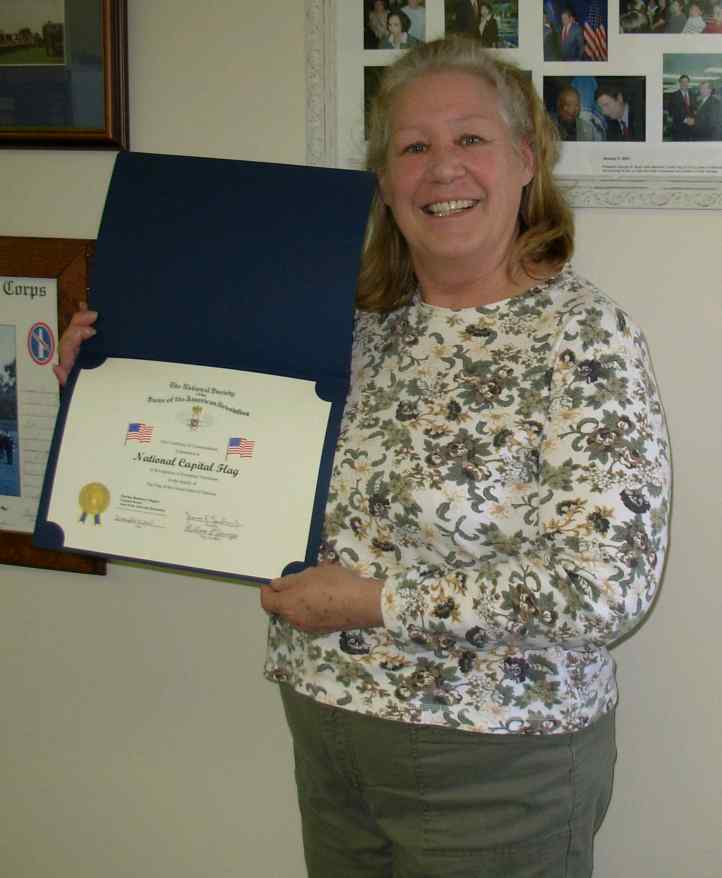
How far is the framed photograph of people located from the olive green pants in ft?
2.43

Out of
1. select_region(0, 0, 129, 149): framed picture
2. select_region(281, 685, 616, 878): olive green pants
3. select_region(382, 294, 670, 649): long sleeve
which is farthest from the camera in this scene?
select_region(0, 0, 129, 149): framed picture

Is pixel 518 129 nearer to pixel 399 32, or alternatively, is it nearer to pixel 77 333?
pixel 399 32

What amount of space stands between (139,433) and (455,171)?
0.50 m

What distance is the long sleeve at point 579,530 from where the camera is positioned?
93 cm

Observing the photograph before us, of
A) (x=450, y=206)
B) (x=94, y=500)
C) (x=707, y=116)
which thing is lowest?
(x=94, y=500)

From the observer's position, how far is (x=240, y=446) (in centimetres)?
112

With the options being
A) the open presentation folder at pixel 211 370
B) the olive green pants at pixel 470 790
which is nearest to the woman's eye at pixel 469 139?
the open presentation folder at pixel 211 370

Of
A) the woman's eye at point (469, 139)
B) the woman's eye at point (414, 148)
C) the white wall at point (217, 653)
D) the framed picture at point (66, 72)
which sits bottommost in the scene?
the white wall at point (217, 653)

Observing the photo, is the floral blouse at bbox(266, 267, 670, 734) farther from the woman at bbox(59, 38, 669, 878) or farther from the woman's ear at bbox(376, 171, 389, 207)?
the woman's ear at bbox(376, 171, 389, 207)

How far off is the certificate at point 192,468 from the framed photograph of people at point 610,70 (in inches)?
21.4

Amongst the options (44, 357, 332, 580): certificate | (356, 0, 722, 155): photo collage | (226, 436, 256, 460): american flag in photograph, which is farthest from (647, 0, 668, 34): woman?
(226, 436, 256, 460): american flag in photograph

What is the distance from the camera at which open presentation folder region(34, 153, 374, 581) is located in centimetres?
111

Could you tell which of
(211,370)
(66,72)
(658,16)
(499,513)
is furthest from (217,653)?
(658,16)

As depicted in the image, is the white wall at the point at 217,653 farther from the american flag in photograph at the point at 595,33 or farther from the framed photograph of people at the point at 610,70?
the american flag in photograph at the point at 595,33
